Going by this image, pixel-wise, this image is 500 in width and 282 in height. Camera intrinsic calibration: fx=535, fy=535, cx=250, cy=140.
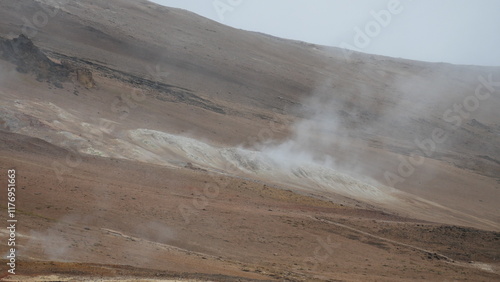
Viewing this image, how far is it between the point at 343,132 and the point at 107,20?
82.9 feet

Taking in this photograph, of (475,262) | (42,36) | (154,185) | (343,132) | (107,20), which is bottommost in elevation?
(475,262)

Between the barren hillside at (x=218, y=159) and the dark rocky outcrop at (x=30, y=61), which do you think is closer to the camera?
the barren hillside at (x=218, y=159)

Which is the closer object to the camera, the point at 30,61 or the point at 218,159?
the point at 218,159

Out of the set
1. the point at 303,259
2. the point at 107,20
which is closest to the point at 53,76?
the point at 107,20

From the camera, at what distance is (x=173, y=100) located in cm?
4062

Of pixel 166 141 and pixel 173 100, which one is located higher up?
pixel 173 100

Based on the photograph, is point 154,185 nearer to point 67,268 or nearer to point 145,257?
point 145,257

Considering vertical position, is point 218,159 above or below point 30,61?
below

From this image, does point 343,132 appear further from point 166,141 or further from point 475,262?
point 475,262

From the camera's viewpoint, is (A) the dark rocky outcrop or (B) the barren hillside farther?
(A) the dark rocky outcrop

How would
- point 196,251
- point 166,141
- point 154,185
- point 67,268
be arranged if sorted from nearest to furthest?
point 67,268 < point 196,251 < point 154,185 < point 166,141

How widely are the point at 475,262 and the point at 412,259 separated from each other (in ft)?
8.36

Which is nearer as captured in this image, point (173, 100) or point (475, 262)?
point (475, 262)

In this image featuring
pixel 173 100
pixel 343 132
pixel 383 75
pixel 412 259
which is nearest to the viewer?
pixel 412 259
